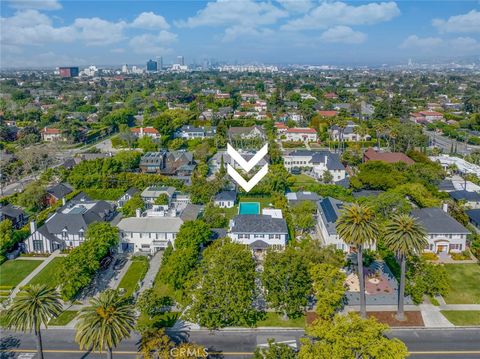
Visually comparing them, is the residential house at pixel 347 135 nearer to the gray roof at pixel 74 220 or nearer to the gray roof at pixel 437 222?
the gray roof at pixel 437 222

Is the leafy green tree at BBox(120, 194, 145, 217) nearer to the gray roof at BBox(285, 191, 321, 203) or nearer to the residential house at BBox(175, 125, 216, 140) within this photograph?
the gray roof at BBox(285, 191, 321, 203)

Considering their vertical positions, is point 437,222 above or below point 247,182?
below

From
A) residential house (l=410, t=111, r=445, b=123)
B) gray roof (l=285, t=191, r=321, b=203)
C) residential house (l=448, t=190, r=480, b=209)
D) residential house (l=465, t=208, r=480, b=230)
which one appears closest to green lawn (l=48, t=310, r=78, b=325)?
gray roof (l=285, t=191, r=321, b=203)

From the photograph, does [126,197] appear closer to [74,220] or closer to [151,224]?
[74,220]

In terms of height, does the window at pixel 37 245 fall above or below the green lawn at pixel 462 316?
above

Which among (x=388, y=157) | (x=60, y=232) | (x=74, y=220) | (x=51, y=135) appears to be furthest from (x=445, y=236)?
(x=51, y=135)

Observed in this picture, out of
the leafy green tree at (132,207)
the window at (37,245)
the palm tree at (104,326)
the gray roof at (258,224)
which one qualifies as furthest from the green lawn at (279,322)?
the window at (37,245)

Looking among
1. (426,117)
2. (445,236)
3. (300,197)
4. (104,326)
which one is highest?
(426,117)
